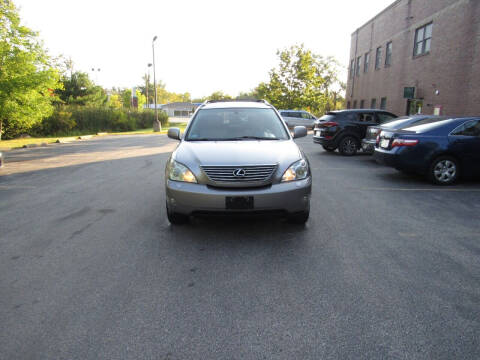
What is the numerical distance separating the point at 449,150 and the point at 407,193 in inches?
63.9

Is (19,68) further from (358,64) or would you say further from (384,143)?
(358,64)

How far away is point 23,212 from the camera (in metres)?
5.78

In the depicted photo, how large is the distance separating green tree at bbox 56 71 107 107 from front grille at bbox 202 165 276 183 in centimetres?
4174

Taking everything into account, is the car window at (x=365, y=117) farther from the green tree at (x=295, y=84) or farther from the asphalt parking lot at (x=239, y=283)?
the green tree at (x=295, y=84)

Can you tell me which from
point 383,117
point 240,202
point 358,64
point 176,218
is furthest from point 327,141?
point 358,64

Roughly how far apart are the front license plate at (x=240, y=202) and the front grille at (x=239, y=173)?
0.23 m

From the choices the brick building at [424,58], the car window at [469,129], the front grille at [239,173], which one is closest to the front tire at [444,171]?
the car window at [469,129]

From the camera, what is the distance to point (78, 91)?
4294 cm

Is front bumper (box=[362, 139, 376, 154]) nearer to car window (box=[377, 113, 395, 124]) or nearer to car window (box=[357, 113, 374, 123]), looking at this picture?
car window (box=[357, 113, 374, 123])

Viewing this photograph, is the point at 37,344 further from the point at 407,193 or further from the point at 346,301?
the point at 407,193

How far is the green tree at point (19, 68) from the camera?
16.7 metres

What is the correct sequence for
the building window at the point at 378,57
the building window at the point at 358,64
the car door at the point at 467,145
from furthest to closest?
the building window at the point at 358,64 < the building window at the point at 378,57 < the car door at the point at 467,145

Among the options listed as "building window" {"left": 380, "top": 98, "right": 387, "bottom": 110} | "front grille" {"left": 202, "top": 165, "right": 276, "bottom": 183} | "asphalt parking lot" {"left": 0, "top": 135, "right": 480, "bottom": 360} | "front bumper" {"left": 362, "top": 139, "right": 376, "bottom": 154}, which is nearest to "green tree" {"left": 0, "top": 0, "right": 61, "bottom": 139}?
"asphalt parking lot" {"left": 0, "top": 135, "right": 480, "bottom": 360}

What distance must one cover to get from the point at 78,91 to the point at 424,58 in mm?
37918
